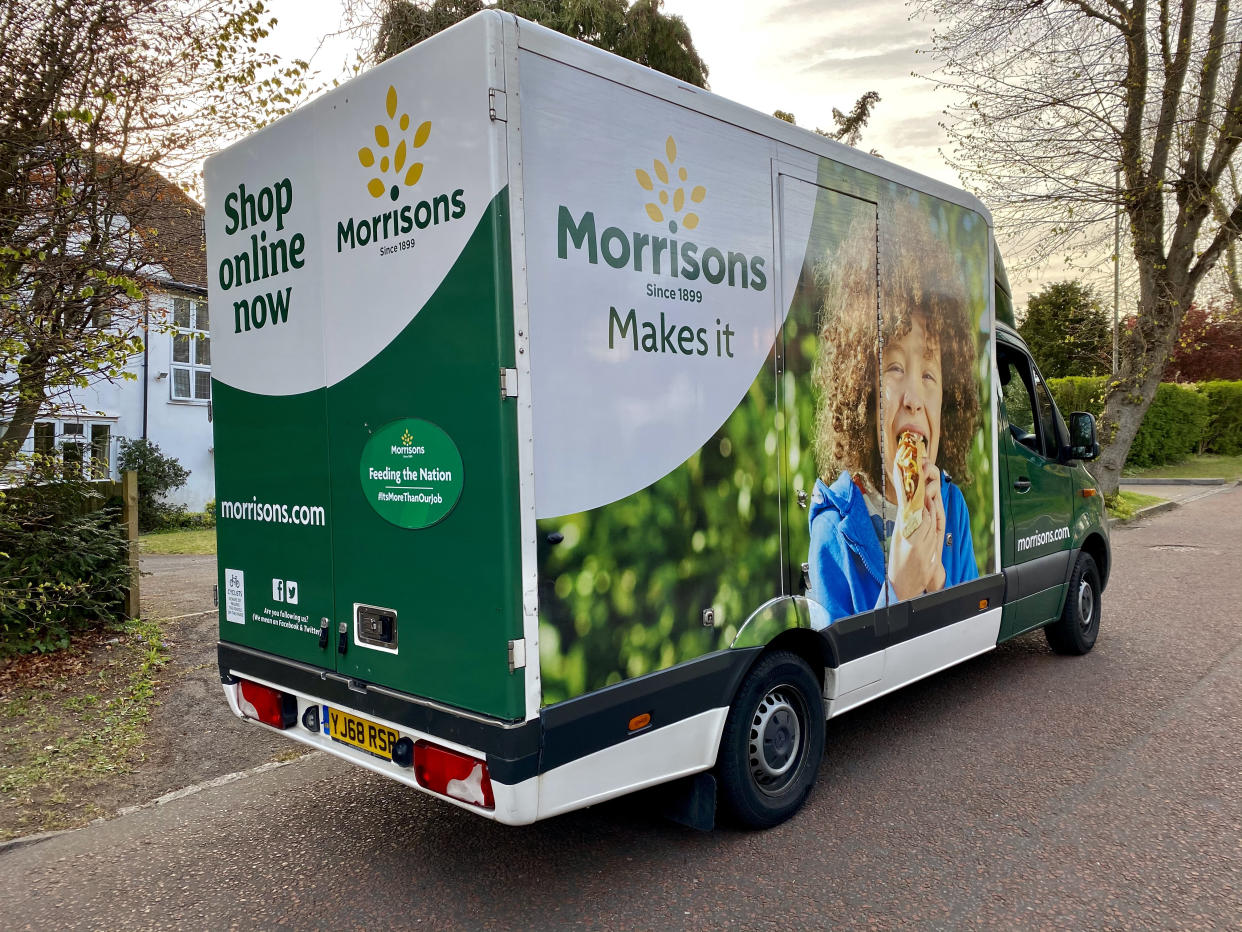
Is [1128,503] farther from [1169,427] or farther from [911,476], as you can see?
[911,476]

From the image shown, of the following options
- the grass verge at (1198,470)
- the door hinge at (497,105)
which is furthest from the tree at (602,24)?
the grass verge at (1198,470)

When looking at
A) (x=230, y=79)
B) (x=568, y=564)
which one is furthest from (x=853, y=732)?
(x=230, y=79)

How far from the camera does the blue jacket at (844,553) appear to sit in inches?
146

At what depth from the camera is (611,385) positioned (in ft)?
9.61

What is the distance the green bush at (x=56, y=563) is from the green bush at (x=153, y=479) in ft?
45.8

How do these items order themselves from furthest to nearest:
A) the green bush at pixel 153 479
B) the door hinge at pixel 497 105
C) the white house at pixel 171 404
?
the white house at pixel 171 404, the green bush at pixel 153 479, the door hinge at pixel 497 105

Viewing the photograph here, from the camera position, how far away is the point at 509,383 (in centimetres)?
262

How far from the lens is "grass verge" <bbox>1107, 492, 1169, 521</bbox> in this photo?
1420 cm

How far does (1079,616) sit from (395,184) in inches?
211

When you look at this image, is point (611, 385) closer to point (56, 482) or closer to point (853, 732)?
point (853, 732)

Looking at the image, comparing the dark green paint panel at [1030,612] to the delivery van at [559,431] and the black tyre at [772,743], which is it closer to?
the delivery van at [559,431]

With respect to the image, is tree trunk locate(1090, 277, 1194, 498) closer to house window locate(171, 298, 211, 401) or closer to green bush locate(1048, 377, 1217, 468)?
green bush locate(1048, 377, 1217, 468)

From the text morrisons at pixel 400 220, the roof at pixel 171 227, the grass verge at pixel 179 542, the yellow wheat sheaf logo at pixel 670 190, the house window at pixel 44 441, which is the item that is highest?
the roof at pixel 171 227

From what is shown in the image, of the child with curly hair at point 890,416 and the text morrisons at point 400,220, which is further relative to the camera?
the child with curly hair at point 890,416
